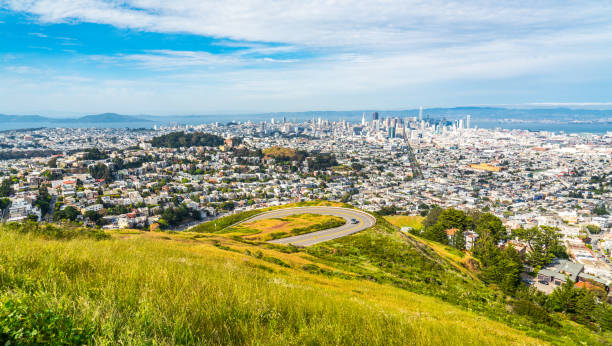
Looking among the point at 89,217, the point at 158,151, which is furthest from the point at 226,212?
the point at 158,151

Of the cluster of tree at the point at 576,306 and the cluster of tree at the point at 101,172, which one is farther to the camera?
the cluster of tree at the point at 101,172

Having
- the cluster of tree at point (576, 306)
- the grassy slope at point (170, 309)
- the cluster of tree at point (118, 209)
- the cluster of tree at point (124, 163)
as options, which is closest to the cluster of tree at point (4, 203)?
the cluster of tree at point (118, 209)

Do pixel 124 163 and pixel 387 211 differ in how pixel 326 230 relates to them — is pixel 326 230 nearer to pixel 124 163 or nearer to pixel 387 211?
pixel 387 211

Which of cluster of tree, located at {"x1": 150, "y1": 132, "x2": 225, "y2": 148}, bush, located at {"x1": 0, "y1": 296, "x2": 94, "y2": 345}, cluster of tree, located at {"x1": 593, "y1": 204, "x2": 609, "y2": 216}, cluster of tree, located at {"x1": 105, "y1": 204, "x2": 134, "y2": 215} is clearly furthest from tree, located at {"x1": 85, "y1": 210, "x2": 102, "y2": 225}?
cluster of tree, located at {"x1": 593, "y1": 204, "x2": 609, "y2": 216}

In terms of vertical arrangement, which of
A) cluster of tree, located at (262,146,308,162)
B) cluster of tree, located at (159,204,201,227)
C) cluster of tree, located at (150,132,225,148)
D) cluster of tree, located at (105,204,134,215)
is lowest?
cluster of tree, located at (159,204,201,227)

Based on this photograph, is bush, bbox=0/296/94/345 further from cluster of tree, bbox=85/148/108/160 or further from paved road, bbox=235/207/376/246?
cluster of tree, bbox=85/148/108/160

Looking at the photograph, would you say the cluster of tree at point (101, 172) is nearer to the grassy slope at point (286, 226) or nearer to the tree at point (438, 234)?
the grassy slope at point (286, 226)
